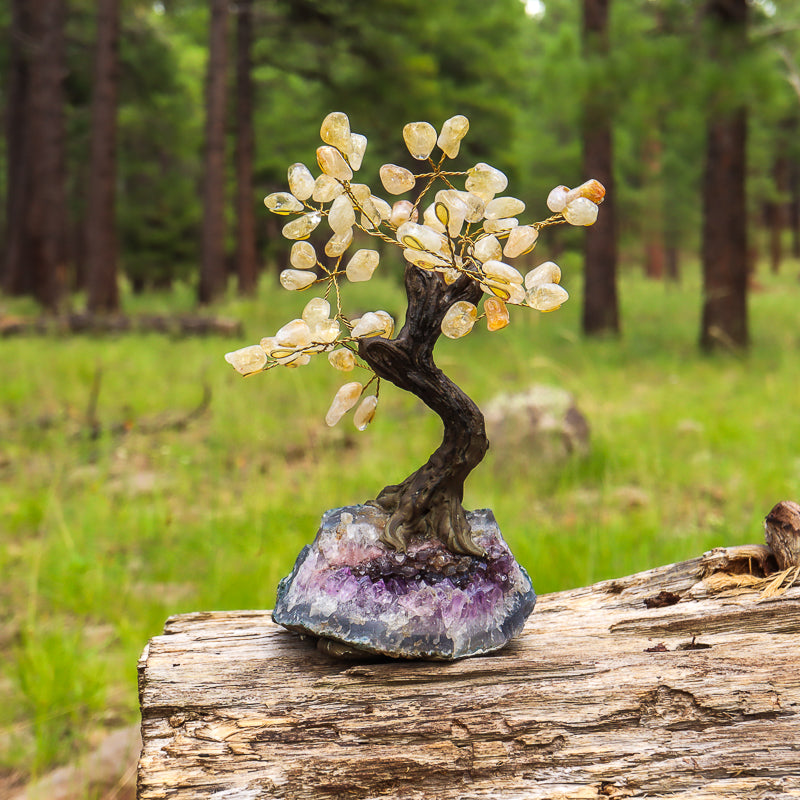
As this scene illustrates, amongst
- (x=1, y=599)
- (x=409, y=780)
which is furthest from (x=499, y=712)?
(x=1, y=599)

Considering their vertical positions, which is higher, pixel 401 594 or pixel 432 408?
pixel 432 408

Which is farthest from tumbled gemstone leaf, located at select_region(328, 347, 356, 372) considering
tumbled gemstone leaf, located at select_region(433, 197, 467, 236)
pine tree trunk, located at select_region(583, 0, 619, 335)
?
pine tree trunk, located at select_region(583, 0, 619, 335)

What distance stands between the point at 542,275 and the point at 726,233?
7.63 metres

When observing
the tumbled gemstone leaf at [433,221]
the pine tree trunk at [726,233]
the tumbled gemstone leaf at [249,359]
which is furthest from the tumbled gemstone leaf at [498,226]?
the pine tree trunk at [726,233]

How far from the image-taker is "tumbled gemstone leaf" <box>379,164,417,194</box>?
1217 mm

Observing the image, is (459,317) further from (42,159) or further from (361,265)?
(42,159)

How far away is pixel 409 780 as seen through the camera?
1130mm

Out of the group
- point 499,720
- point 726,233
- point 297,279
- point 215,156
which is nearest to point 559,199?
point 297,279

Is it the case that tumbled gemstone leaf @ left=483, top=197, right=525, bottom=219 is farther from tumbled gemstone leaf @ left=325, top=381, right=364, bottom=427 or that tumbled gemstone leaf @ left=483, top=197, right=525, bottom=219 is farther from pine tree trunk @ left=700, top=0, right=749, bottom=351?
pine tree trunk @ left=700, top=0, right=749, bottom=351

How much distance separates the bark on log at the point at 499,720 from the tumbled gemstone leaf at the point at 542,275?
660 millimetres

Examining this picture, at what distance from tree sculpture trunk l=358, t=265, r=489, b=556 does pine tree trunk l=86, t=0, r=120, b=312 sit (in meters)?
10.1

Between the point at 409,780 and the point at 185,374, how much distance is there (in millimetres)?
5352

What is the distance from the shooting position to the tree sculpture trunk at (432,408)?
4.08 ft

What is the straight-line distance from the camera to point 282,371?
18.6ft
